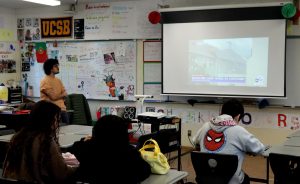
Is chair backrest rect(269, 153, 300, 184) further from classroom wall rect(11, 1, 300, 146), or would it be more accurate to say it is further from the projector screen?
classroom wall rect(11, 1, 300, 146)

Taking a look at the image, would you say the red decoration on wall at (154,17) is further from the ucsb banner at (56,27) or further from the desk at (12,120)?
the desk at (12,120)

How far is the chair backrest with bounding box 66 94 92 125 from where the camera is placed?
6.80m

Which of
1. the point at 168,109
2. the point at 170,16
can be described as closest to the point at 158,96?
the point at 168,109

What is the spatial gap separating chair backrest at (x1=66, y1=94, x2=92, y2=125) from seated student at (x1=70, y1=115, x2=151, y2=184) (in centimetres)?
448

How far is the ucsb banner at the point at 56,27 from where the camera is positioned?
7.34 metres

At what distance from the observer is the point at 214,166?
297 cm

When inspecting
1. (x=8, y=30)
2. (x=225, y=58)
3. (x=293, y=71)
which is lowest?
(x=293, y=71)

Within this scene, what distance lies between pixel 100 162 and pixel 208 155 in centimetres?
96

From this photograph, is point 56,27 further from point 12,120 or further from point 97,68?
point 12,120

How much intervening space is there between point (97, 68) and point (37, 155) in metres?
4.65

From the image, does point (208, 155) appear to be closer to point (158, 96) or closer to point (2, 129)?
point (2, 129)

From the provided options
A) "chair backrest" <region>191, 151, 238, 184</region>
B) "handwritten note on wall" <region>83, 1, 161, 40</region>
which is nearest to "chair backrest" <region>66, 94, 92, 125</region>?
"handwritten note on wall" <region>83, 1, 161, 40</region>

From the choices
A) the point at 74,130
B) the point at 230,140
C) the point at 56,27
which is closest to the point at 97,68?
the point at 56,27

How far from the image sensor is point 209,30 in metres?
6.08
